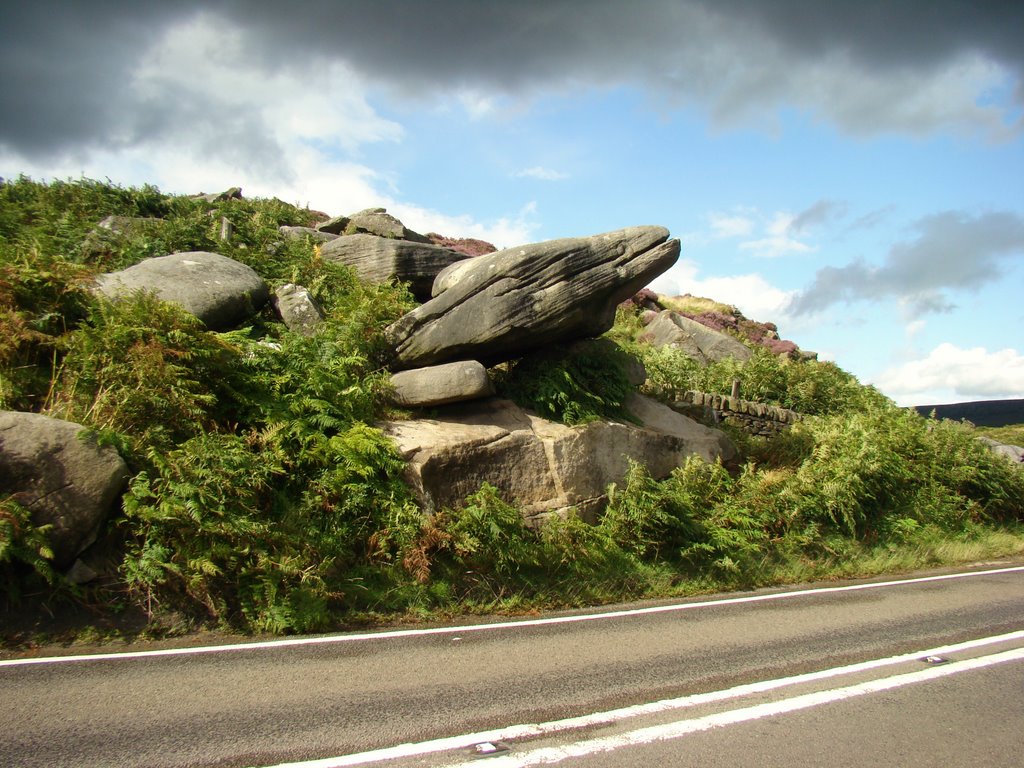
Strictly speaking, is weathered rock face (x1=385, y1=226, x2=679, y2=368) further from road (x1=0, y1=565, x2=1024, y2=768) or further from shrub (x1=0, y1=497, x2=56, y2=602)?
shrub (x1=0, y1=497, x2=56, y2=602)

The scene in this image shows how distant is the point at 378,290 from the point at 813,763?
1113cm

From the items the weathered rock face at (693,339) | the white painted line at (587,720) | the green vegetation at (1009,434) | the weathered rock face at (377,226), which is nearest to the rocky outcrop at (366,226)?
the weathered rock face at (377,226)

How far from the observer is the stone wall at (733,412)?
15.8 m

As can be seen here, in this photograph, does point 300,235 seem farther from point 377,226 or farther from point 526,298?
point 526,298

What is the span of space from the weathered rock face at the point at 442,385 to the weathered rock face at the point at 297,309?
2.46 metres

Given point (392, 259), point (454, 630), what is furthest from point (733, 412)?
point (454, 630)

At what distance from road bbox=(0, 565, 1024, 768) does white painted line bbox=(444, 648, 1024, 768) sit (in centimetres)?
2

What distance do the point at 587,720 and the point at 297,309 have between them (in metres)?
10.1

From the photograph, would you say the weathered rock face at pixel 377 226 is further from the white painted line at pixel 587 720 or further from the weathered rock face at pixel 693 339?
the white painted line at pixel 587 720

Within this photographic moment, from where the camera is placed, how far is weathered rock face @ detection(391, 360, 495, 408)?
36.4 ft

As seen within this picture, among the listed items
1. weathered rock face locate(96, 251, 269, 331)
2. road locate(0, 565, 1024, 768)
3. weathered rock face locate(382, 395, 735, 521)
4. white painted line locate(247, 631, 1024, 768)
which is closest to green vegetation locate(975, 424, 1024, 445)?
weathered rock face locate(382, 395, 735, 521)

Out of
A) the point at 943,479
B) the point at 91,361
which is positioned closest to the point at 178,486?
Result: the point at 91,361

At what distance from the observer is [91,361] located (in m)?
8.99

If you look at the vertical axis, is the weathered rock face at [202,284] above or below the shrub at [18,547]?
above
